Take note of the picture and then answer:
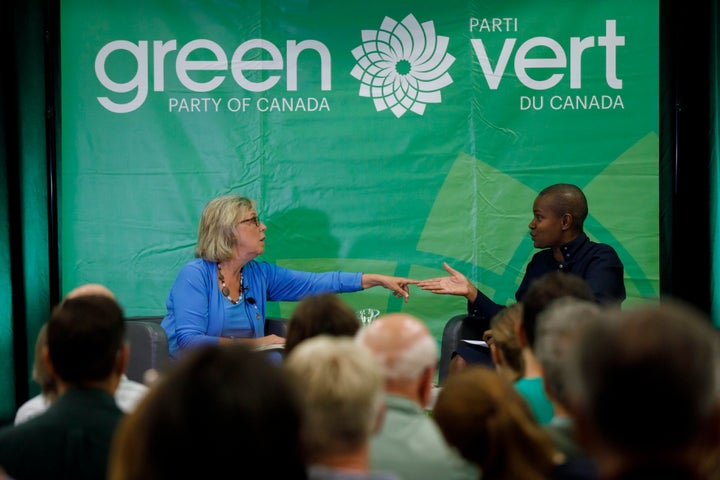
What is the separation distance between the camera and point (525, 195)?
5254mm

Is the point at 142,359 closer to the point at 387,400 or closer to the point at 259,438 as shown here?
the point at 387,400

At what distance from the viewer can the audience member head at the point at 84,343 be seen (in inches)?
86.7

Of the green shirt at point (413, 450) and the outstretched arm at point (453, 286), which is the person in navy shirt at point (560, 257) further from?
the green shirt at point (413, 450)

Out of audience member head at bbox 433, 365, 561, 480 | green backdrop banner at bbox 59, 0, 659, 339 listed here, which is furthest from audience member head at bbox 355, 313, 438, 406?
green backdrop banner at bbox 59, 0, 659, 339

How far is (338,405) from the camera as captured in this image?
167 cm

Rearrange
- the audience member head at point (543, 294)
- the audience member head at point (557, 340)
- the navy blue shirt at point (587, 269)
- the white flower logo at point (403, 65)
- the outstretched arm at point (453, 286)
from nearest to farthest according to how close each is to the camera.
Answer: the audience member head at point (557, 340) < the audience member head at point (543, 294) < the navy blue shirt at point (587, 269) < the outstretched arm at point (453, 286) < the white flower logo at point (403, 65)

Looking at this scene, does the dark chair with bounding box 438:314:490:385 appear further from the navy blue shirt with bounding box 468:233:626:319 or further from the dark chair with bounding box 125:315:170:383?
the dark chair with bounding box 125:315:170:383

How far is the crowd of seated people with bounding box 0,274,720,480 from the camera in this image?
3.97 ft

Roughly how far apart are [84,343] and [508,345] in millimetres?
1404

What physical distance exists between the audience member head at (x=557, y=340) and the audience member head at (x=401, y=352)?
1.09 ft

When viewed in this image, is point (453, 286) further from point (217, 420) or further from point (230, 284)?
point (217, 420)

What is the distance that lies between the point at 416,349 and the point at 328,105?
3.33 m

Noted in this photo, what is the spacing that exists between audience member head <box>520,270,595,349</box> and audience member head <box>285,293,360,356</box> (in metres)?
0.53

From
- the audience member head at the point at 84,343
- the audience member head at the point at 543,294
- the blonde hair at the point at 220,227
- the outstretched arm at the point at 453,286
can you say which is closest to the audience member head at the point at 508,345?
the audience member head at the point at 543,294
